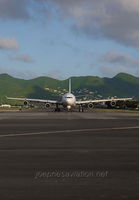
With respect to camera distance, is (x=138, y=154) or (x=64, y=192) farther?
(x=138, y=154)

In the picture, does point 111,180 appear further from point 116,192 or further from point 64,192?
point 64,192

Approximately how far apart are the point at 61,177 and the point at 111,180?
135 centimetres

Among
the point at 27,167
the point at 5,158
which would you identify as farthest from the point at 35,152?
the point at 27,167

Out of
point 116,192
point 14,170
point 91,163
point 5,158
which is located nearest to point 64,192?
point 116,192

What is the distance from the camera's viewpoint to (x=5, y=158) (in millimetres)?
11078

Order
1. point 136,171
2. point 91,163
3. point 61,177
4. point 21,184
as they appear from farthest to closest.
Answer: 1. point 91,163
2. point 136,171
3. point 61,177
4. point 21,184

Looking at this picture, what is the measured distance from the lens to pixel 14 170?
29.6 feet

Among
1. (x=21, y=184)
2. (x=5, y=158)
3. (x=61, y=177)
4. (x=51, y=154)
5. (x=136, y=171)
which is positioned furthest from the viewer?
(x=51, y=154)

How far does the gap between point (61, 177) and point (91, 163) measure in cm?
212

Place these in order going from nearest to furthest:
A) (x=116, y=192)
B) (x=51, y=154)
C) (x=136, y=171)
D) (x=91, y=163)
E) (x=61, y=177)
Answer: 1. (x=116, y=192)
2. (x=61, y=177)
3. (x=136, y=171)
4. (x=91, y=163)
5. (x=51, y=154)

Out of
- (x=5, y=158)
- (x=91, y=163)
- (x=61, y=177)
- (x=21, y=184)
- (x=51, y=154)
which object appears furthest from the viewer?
(x=51, y=154)

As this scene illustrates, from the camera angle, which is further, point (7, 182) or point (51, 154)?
point (51, 154)

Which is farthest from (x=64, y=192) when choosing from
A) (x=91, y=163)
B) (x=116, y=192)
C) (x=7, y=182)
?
(x=91, y=163)

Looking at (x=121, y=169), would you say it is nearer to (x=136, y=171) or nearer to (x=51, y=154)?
(x=136, y=171)
